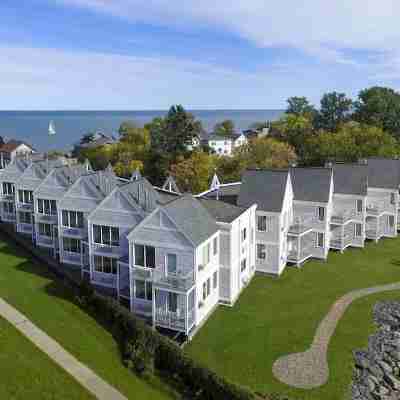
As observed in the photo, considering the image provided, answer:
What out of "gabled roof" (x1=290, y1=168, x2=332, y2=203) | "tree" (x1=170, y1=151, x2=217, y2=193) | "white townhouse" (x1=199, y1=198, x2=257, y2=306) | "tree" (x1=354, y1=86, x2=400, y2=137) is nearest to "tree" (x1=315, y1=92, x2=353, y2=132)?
"tree" (x1=354, y1=86, x2=400, y2=137)

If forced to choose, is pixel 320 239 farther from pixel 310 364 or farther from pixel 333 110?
pixel 333 110

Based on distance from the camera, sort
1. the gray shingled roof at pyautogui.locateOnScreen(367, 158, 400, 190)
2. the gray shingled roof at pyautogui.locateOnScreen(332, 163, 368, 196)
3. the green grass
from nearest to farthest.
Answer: the green grass < the gray shingled roof at pyautogui.locateOnScreen(332, 163, 368, 196) < the gray shingled roof at pyautogui.locateOnScreen(367, 158, 400, 190)

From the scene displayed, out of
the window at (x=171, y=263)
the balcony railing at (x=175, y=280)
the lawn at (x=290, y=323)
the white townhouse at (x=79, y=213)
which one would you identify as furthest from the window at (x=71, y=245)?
the lawn at (x=290, y=323)

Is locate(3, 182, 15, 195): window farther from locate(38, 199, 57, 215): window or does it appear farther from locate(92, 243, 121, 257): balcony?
locate(92, 243, 121, 257): balcony

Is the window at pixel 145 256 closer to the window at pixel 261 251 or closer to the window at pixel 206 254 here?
the window at pixel 206 254

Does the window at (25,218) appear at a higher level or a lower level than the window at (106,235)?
lower

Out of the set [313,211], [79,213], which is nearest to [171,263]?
[79,213]
